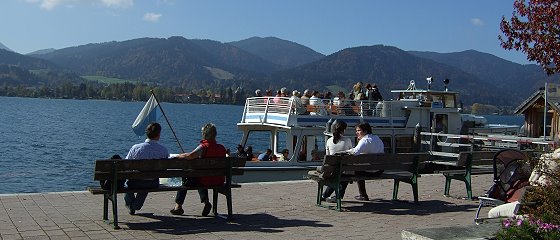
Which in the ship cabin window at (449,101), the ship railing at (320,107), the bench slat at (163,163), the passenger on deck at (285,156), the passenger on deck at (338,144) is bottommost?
the passenger on deck at (285,156)

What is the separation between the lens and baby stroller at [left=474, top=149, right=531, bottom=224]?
8.70 meters

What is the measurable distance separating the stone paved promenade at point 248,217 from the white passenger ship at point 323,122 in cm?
781

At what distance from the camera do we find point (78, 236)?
8.53m

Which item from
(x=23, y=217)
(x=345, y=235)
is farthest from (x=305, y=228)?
(x=23, y=217)

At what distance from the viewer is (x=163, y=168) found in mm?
9516

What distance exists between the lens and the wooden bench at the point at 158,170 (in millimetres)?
9164

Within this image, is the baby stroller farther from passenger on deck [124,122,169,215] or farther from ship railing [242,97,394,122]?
ship railing [242,97,394,122]

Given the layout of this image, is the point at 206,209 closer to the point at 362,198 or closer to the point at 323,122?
the point at 362,198

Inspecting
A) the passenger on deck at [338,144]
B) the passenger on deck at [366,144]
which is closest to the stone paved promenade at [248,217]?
the passenger on deck at [338,144]

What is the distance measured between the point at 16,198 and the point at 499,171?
24.7 feet

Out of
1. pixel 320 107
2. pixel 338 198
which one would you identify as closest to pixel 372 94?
pixel 320 107

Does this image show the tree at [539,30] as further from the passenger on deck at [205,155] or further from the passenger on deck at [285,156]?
the passenger on deck at [285,156]

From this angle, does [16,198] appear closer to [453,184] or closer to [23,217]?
[23,217]

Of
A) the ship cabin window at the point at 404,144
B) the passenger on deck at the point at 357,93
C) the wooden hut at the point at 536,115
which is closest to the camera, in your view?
the passenger on deck at the point at 357,93
